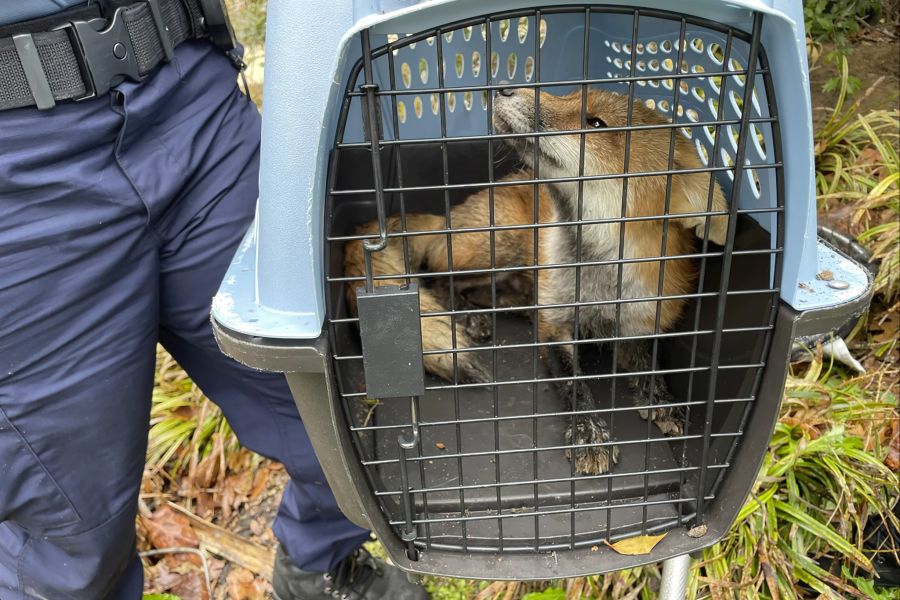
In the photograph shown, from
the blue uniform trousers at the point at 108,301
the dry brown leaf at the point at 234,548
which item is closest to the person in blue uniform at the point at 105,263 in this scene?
the blue uniform trousers at the point at 108,301

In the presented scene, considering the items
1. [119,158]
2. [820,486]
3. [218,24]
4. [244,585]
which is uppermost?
[218,24]

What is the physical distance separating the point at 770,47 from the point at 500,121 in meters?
0.82

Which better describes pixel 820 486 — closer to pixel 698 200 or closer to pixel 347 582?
pixel 698 200

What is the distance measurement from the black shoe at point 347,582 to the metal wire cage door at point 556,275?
0.65m

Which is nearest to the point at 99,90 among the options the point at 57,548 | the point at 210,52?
the point at 210,52

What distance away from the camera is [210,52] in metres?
1.73

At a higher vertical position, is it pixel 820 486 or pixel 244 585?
pixel 820 486

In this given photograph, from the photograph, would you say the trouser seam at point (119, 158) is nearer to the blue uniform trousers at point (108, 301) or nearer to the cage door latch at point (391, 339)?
the blue uniform trousers at point (108, 301)

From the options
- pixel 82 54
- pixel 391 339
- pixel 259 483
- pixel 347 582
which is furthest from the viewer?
pixel 259 483

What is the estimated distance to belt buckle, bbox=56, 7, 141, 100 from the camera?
1.34m

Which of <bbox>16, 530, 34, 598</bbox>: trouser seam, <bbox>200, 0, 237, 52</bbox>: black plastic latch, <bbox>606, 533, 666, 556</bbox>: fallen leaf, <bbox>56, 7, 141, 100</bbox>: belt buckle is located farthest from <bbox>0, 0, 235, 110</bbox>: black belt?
<bbox>606, 533, 666, 556</bbox>: fallen leaf

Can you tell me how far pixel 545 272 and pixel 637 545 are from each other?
112 centimetres

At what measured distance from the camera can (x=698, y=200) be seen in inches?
63.6

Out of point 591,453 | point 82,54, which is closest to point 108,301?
point 82,54
